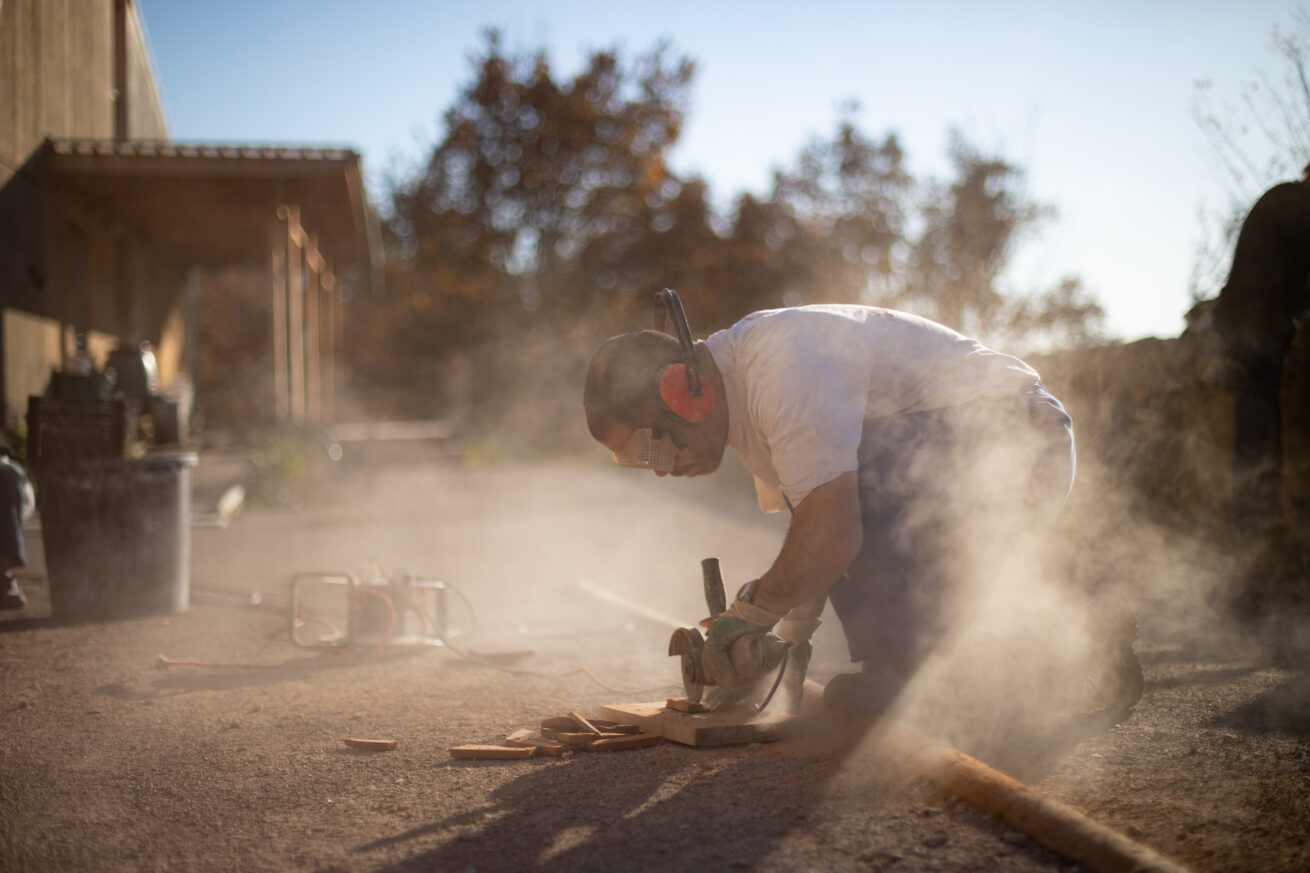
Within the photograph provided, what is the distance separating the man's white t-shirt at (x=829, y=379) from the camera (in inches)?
103

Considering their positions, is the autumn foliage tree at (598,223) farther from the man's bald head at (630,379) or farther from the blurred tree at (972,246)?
the man's bald head at (630,379)

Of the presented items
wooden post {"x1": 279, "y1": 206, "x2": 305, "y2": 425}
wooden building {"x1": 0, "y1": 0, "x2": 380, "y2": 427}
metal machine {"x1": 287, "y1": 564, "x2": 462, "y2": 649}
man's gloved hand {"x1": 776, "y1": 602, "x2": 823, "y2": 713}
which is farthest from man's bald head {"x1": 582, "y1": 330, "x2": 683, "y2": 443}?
wooden post {"x1": 279, "y1": 206, "x2": 305, "y2": 425}

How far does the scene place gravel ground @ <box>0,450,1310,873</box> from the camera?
7.27 ft

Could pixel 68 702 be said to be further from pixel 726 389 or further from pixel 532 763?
pixel 726 389

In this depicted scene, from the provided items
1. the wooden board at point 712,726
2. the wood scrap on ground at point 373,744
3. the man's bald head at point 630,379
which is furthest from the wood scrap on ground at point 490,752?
the man's bald head at point 630,379

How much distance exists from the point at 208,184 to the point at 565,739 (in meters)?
11.2

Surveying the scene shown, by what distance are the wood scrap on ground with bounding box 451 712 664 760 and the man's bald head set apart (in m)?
0.93

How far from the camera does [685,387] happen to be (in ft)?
9.35

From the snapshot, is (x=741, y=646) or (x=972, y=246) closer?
(x=741, y=646)

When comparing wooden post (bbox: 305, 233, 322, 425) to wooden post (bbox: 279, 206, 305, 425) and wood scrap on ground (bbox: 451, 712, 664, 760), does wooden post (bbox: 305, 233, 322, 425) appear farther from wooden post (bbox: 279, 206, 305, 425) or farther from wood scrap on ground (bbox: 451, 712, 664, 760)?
wood scrap on ground (bbox: 451, 712, 664, 760)

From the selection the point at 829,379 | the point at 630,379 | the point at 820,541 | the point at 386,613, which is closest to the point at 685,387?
the point at 630,379

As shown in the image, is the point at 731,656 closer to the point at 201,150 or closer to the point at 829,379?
the point at 829,379

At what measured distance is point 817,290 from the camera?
24.5 meters

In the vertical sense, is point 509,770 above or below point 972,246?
below
